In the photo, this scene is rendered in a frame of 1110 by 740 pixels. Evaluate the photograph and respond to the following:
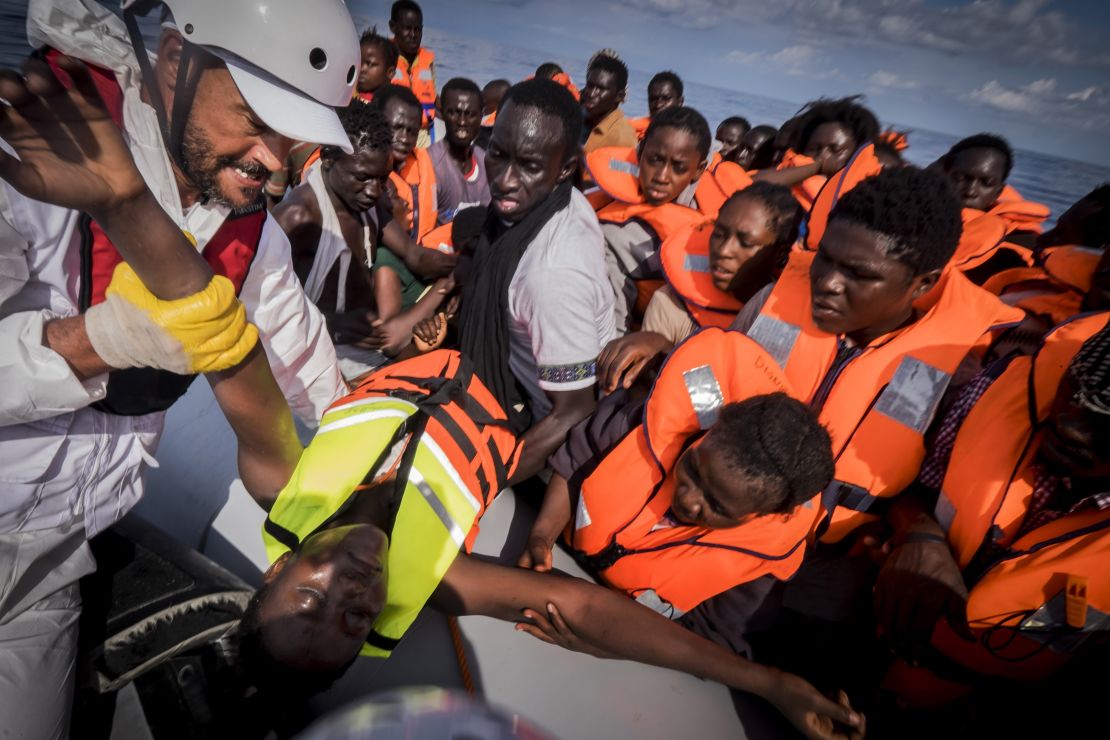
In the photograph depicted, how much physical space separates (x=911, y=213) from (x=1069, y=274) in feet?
3.16

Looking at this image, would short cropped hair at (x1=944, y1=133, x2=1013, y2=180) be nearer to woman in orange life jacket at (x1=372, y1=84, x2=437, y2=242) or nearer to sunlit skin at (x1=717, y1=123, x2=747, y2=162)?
sunlit skin at (x1=717, y1=123, x2=747, y2=162)

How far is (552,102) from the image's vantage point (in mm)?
1736

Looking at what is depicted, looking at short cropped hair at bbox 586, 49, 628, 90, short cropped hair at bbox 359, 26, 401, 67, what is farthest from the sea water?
short cropped hair at bbox 586, 49, 628, 90

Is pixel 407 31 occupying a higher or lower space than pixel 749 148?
higher

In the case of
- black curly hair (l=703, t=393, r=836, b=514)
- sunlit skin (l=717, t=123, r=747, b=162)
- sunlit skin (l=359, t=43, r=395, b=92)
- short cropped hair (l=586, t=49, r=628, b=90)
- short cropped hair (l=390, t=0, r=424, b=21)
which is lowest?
black curly hair (l=703, t=393, r=836, b=514)

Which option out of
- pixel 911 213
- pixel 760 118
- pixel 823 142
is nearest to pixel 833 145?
pixel 823 142

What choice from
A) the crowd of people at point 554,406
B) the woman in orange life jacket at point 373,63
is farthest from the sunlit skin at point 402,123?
the woman in orange life jacket at point 373,63

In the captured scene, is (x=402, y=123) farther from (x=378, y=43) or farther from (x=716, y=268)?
(x=716, y=268)

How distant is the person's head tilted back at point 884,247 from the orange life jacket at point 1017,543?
1.20 ft

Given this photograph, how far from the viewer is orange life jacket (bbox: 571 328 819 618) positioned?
4.72 ft

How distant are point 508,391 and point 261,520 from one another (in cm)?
88

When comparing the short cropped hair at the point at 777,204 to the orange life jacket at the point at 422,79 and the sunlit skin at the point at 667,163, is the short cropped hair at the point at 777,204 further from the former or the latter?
the orange life jacket at the point at 422,79

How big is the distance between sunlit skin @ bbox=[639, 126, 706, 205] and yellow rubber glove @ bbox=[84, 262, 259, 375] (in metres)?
2.20

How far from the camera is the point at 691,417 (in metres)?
1.56
